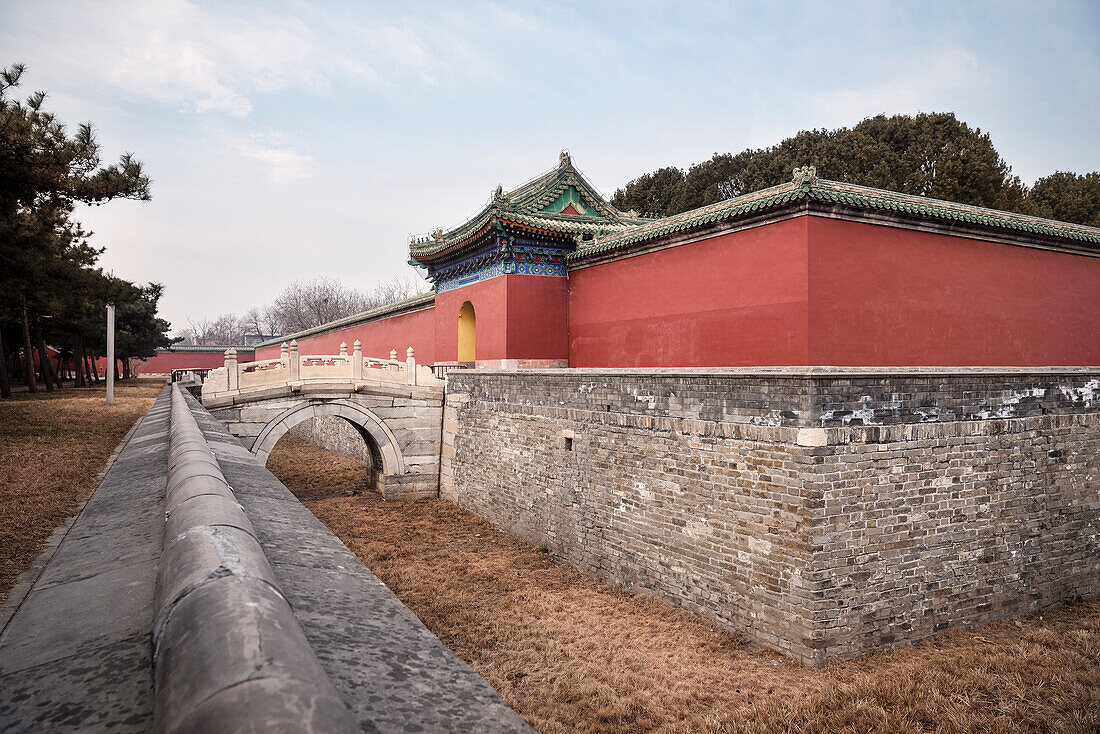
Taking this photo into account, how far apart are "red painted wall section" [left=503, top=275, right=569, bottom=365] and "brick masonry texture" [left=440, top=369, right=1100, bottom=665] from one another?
369 centimetres

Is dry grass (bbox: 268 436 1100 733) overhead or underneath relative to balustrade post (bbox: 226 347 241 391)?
underneath

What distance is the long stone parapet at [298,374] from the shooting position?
12.9 metres

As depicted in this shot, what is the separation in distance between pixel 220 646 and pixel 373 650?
0.53 m

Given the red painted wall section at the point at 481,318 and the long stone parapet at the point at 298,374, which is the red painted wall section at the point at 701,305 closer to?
the red painted wall section at the point at 481,318

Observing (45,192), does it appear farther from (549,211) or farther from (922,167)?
(922,167)

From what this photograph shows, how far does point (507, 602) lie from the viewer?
8.67 meters

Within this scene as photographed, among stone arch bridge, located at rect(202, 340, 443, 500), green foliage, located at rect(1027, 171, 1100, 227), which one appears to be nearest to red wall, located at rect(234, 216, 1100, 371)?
stone arch bridge, located at rect(202, 340, 443, 500)

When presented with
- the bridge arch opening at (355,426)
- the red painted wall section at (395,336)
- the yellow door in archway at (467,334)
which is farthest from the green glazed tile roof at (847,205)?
the red painted wall section at (395,336)

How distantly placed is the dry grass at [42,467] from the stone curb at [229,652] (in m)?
2.84

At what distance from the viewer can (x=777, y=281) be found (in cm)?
Answer: 951

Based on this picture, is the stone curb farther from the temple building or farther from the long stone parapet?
the long stone parapet

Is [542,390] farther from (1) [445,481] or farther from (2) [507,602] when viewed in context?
(1) [445,481]

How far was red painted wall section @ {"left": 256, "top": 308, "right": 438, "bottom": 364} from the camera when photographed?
59.8ft

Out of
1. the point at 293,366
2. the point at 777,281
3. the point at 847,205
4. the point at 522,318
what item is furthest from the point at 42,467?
the point at 847,205
